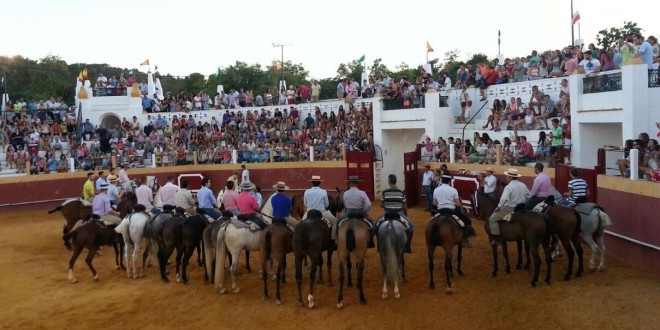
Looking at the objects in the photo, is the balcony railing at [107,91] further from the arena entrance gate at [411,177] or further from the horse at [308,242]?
the horse at [308,242]

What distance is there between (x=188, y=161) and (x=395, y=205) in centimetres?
1734

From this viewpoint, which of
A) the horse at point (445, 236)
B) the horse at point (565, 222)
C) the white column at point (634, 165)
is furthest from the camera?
the white column at point (634, 165)

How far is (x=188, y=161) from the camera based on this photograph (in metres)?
27.9

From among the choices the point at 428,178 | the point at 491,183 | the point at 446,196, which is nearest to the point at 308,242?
the point at 446,196

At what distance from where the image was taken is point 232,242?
12.5 meters

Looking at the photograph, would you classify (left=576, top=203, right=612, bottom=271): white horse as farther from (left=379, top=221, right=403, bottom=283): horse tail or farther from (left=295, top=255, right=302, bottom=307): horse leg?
(left=295, top=255, right=302, bottom=307): horse leg

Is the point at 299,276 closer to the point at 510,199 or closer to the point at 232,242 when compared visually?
the point at 232,242

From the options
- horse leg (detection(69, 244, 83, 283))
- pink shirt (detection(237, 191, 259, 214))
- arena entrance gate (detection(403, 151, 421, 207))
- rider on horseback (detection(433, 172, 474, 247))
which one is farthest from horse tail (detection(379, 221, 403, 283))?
arena entrance gate (detection(403, 151, 421, 207))

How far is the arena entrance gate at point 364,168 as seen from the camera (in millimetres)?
24766

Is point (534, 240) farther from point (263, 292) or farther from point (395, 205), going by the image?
point (263, 292)

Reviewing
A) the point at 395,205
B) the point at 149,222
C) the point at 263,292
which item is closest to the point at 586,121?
the point at 395,205

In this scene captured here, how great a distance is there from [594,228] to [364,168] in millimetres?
13028

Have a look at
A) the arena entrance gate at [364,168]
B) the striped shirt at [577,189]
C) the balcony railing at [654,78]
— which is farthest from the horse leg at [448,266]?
the arena entrance gate at [364,168]

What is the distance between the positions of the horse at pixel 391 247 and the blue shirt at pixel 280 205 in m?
1.90
